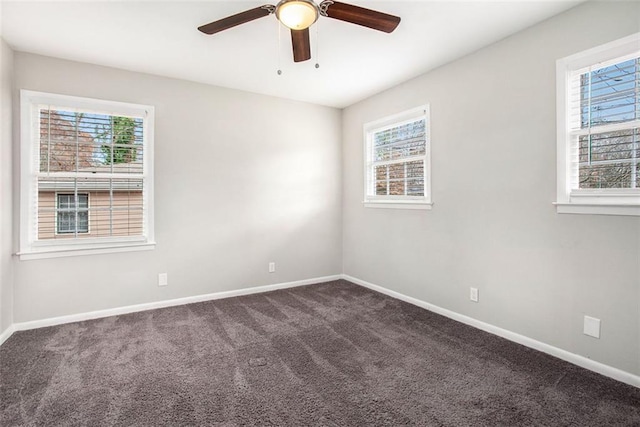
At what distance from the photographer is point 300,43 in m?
2.16

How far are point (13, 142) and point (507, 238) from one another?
4.37 m

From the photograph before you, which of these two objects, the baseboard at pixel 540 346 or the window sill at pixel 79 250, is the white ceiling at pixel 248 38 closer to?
the window sill at pixel 79 250

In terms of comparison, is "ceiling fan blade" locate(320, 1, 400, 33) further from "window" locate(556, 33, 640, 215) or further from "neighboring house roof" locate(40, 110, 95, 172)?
"neighboring house roof" locate(40, 110, 95, 172)

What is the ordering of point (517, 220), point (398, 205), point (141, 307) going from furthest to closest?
point (398, 205) < point (141, 307) < point (517, 220)

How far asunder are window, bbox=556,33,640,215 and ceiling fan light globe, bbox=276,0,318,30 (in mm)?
1856

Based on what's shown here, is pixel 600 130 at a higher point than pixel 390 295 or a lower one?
higher

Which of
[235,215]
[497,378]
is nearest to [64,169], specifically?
[235,215]

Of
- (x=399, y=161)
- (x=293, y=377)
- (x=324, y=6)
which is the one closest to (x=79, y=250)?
(x=293, y=377)

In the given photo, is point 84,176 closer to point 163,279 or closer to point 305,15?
point 163,279

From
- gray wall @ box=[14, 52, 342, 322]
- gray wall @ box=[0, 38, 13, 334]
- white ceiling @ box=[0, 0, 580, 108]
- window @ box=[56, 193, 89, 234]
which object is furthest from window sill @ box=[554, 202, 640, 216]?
gray wall @ box=[0, 38, 13, 334]

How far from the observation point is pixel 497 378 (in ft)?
7.07

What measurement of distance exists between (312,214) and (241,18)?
9.49 ft

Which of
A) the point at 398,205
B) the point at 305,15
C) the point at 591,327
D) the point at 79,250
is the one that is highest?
the point at 305,15

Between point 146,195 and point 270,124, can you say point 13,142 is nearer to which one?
point 146,195
